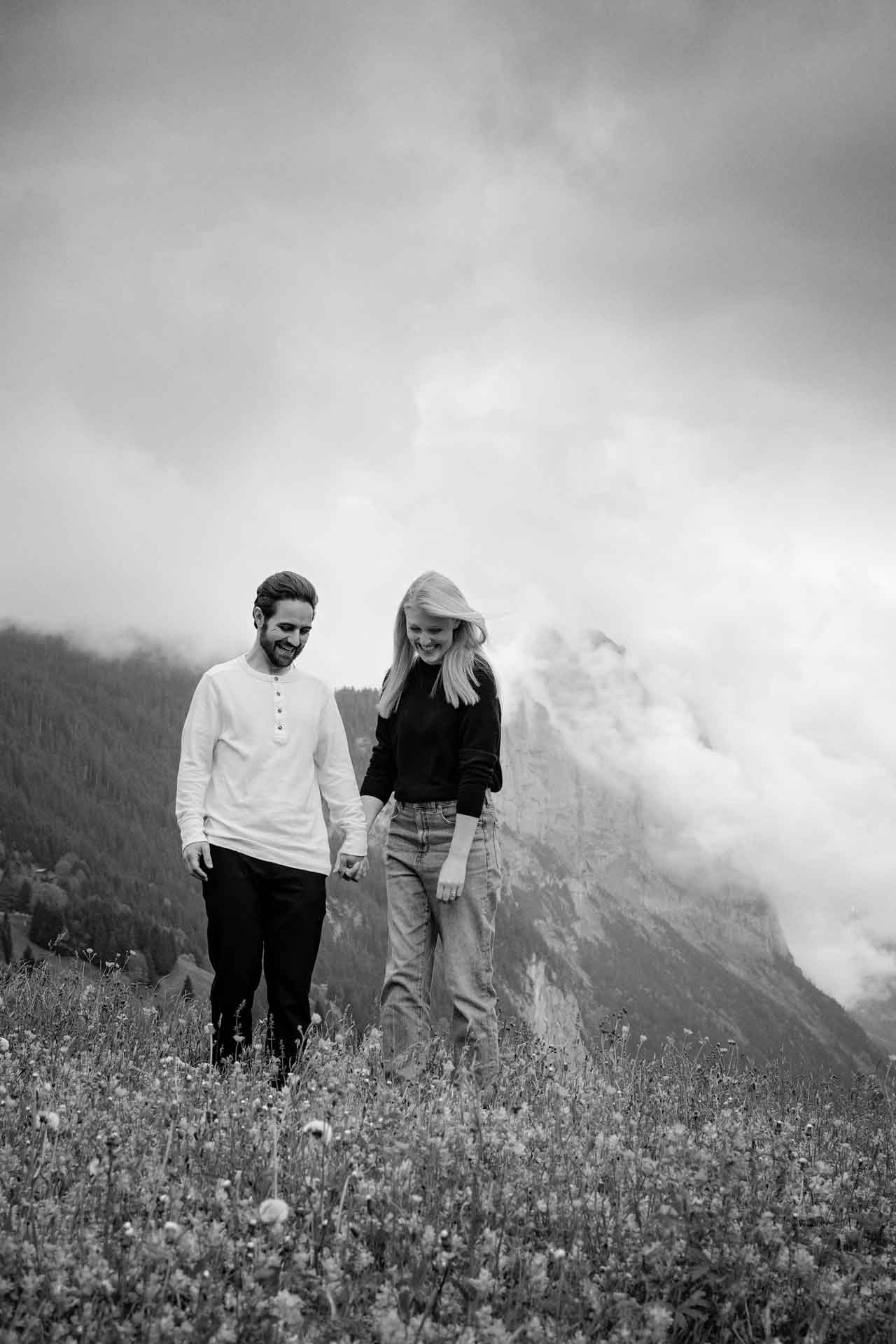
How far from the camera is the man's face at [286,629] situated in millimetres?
6434

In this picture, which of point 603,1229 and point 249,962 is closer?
point 603,1229

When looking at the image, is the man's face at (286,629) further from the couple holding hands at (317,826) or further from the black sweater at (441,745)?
Answer: the black sweater at (441,745)

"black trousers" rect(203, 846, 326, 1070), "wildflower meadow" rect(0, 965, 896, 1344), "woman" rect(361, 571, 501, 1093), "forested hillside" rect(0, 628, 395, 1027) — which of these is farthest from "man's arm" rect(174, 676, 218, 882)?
"forested hillside" rect(0, 628, 395, 1027)

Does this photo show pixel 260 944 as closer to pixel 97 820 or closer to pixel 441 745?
pixel 441 745

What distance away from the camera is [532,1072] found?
6020 mm

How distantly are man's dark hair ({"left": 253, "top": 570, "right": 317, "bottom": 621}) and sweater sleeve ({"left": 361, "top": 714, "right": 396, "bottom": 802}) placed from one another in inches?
39.9

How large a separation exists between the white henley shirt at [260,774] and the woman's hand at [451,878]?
23.8 inches

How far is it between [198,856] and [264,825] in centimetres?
49

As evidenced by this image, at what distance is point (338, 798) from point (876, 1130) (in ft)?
12.7

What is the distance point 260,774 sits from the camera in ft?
21.2

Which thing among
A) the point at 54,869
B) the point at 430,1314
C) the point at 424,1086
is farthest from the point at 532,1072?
the point at 54,869

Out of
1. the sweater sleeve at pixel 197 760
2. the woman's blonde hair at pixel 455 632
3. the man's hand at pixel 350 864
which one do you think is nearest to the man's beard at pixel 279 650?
the sweater sleeve at pixel 197 760

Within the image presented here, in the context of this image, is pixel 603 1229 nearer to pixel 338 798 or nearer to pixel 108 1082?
pixel 108 1082

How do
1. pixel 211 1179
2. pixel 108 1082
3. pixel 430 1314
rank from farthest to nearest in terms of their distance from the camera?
pixel 108 1082 → pixel 211 1179 → pixel 430 1314
